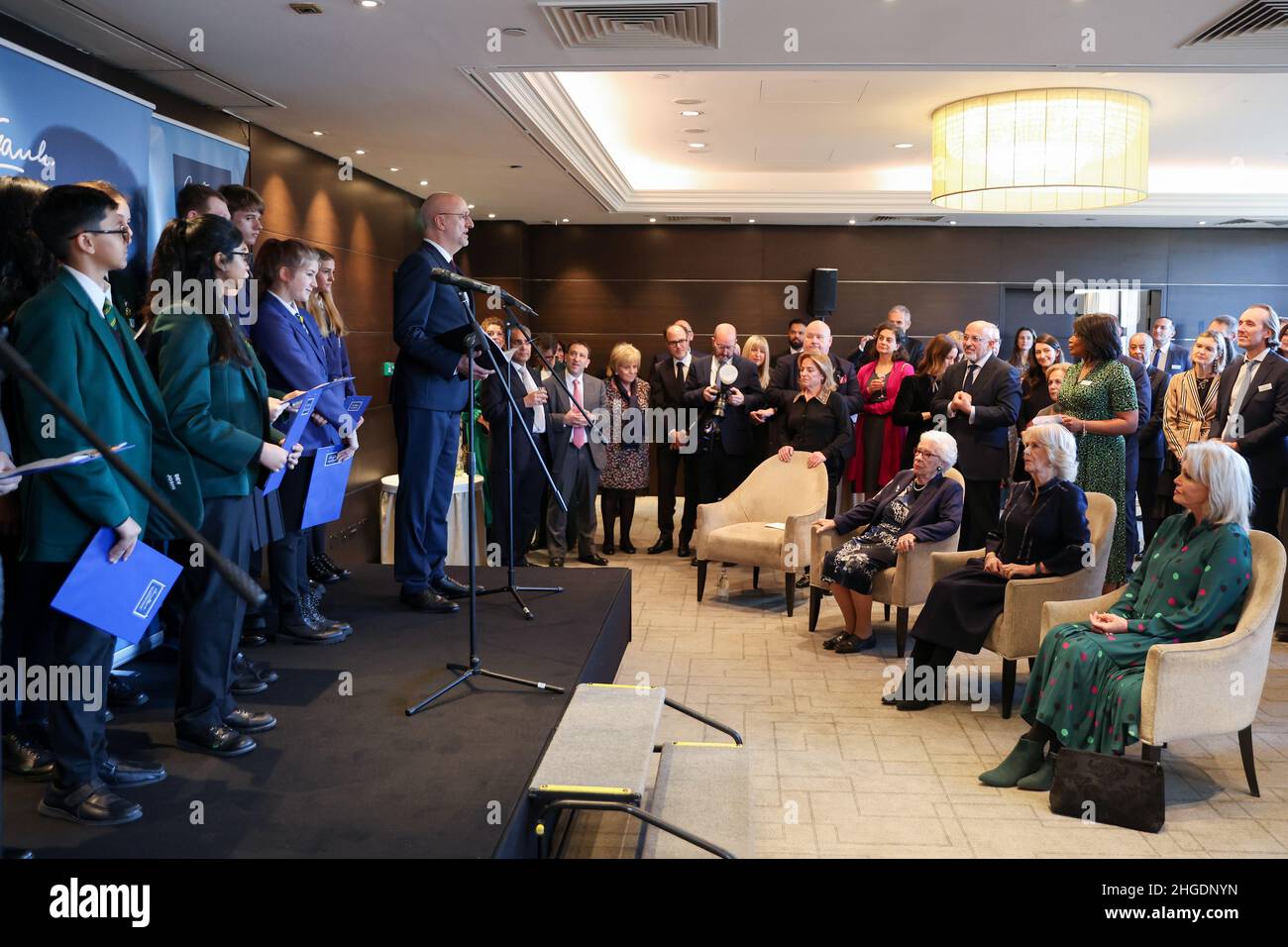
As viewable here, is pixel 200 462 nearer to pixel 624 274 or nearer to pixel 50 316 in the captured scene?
pixel 50 316

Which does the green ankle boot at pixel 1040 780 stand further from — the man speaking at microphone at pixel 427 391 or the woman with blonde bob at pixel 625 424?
the woman with blonde bob at pixel 625 424

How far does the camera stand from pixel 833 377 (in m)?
7.52

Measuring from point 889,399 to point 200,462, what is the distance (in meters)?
5.54

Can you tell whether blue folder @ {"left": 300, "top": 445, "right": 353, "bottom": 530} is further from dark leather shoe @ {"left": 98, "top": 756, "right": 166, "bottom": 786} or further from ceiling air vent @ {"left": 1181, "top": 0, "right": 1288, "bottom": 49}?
ceiling air vent @ {"left": 1181, "top": 0, "right": 1288, "bottom": 49}

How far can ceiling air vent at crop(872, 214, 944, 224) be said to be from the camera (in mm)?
10602

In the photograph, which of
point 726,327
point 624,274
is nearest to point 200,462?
point 726,327

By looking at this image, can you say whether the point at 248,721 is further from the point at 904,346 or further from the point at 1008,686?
the point at 904,346

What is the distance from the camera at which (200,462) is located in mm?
3002

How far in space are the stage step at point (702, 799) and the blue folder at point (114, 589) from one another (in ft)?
4.84

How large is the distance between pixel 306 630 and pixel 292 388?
93cm

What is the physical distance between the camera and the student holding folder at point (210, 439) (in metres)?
2.93

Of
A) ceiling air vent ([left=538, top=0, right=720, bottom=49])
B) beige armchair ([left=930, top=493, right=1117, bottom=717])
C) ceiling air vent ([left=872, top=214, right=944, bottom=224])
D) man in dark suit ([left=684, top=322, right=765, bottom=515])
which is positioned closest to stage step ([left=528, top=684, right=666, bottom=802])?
beige armchair ([left=930, top=493, right=1117, bottom=717])

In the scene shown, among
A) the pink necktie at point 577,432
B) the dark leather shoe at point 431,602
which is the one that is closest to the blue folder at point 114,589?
the dark leather shoe at point 431,602

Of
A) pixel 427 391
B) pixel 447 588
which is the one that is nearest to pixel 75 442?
pixel 427 391
